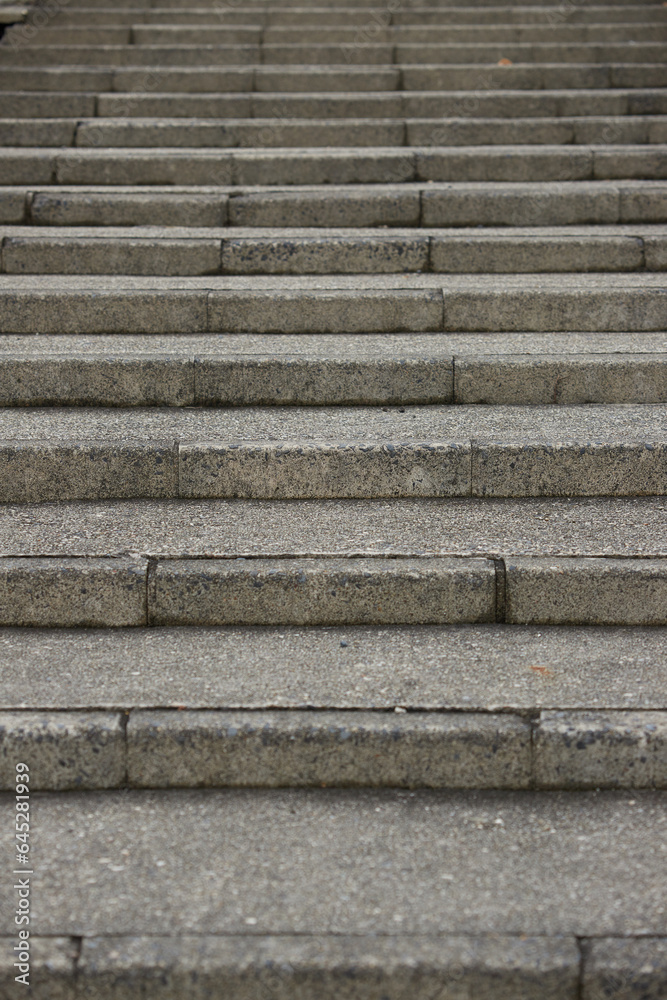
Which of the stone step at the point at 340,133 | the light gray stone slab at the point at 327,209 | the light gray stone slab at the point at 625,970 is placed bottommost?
the light gray stone slab at the point at 625,970

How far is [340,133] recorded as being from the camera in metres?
6.02

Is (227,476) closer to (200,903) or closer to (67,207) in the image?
(200,903)

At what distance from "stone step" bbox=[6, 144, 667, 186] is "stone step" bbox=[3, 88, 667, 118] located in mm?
767

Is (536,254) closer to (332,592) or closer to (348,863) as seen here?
(332,592)

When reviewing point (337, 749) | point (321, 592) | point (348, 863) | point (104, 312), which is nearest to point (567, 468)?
point (321, 592)

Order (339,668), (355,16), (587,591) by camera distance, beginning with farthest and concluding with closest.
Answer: (355,16) < (587,591) < (339,668)

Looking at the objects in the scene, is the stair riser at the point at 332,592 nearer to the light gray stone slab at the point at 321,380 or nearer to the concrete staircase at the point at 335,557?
the concrete staircase at the point at 335,557

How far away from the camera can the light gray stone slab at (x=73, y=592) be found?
9.43 feet

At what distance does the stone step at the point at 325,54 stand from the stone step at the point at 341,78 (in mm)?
316

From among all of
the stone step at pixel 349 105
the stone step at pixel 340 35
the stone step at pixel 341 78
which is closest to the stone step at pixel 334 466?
the stone step at pixel 349 105

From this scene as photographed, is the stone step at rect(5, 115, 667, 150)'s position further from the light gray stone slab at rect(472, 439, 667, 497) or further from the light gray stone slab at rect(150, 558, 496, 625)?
the light gray stone slab at rect(150, 558, 496, 625)

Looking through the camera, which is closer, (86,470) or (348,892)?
(348,892)

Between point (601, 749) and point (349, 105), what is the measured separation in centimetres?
535

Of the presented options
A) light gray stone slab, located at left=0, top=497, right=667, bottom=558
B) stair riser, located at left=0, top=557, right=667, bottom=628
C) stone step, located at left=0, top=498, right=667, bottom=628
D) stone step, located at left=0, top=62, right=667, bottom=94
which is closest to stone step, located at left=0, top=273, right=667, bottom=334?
light gray stone slab, located at left=0, top=497, right=667, bottom=558
